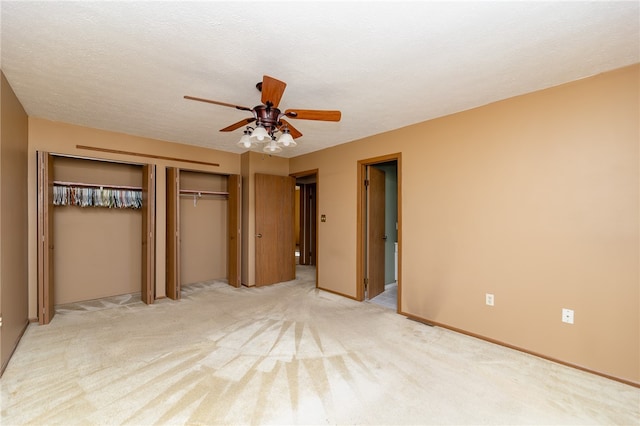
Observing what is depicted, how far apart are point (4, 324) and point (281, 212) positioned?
11.9 feet

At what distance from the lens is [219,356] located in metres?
2.49

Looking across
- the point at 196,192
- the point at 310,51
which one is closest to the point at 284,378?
the point at 310,51

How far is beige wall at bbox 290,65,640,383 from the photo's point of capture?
2.19 meters

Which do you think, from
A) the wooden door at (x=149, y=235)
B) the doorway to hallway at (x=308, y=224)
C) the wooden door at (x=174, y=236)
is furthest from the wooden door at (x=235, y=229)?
the doorway to hallway at (x=308, y=224)

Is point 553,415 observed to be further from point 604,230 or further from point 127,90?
point 127,90

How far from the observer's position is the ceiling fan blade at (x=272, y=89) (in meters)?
1.78

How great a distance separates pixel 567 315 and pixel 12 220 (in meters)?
5.08

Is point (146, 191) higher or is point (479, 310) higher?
point (146, 191)

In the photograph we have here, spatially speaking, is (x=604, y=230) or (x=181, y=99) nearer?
(x=604, y=230)

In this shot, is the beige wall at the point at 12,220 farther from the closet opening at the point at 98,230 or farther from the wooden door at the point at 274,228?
the wooden door at the point at 274,228

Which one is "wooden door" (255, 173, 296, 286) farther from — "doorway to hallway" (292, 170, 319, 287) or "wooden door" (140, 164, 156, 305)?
"doorway to hallway" (292, 170, 319, 287)

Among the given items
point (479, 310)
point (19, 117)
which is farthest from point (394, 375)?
point (19, 117)

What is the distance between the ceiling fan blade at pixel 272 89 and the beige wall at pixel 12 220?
2237 millimetres

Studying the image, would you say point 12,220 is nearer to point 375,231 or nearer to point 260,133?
point 260,133
